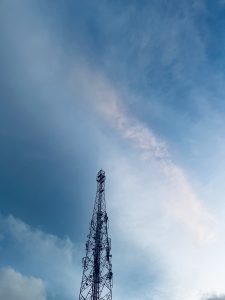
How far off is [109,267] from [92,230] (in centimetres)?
604

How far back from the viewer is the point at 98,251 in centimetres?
5203

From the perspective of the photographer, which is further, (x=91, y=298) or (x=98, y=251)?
(x=98, y=251)

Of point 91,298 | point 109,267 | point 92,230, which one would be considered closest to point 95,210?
point 92,230

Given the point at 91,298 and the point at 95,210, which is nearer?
the point at 91,298

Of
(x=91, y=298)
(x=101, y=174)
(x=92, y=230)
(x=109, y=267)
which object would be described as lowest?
(x=91, y=298)

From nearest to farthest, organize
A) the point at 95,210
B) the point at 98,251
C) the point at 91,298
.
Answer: the point at 91,298 → the point at 98,251 → the point at 95,210

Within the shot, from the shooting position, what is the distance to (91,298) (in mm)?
47969

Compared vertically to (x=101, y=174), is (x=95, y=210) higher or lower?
lower

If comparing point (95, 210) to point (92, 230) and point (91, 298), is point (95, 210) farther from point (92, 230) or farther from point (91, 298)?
point (91, 298)

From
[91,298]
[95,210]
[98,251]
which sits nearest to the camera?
[91,298]

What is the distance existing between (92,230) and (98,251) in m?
3.39

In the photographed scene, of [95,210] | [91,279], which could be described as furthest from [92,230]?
[91,279]

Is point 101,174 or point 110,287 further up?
point 101,174

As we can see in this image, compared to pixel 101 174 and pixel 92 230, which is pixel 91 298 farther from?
pixel 101 174
